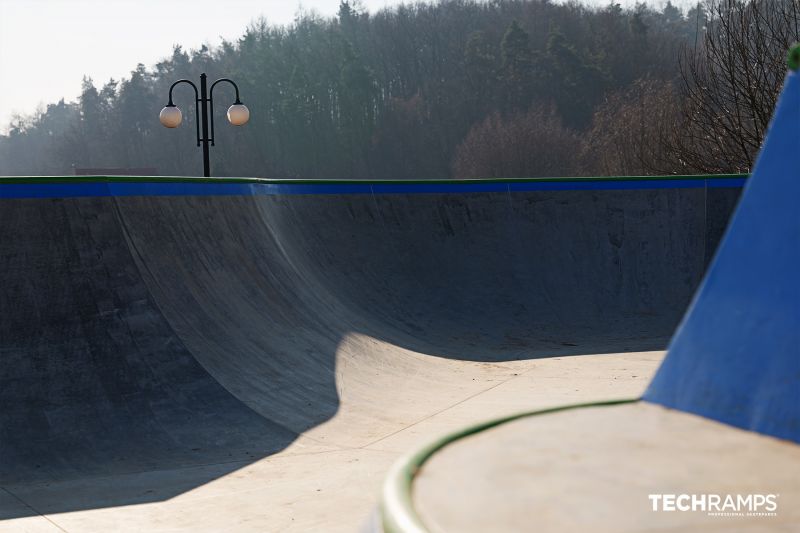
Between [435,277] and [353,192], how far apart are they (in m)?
2.12

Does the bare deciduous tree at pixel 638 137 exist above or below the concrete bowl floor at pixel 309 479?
above

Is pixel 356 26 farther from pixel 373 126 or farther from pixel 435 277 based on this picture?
pixel 435 277

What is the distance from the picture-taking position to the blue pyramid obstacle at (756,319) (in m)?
2.99

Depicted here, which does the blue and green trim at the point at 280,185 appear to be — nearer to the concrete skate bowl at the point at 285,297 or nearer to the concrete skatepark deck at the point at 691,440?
the concrete skate bowl at the point at 285,297

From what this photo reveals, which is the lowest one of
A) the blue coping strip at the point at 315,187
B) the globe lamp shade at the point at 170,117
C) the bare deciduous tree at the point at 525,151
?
the bare deciduous tree at the point at 525,151

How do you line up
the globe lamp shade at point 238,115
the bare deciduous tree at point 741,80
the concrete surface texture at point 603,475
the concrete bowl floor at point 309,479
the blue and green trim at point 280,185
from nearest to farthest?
1. the concrete surface texture at point 603,475
2. the concrete bowl floor at point 309,479
3. the blue and green trim at point 280,185
4. the globe lamp shade at point 238,115
5. the bare deciduous tree at point 741,80

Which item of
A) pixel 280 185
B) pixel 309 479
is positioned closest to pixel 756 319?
pixel 309 479

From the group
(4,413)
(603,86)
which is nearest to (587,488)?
(4,413)

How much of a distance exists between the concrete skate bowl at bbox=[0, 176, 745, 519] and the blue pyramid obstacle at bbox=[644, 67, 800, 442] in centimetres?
471

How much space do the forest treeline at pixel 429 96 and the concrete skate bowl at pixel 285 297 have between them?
2652cm

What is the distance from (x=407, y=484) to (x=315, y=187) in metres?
12.6

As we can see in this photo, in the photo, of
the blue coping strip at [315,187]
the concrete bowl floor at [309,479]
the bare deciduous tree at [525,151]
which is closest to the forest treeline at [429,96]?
the bare deciduous tree at [525,151]

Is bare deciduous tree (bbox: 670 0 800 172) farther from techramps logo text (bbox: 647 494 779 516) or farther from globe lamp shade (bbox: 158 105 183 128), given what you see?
techramps logo text (bbox: 647 494 779 516)

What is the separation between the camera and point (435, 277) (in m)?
14.8
